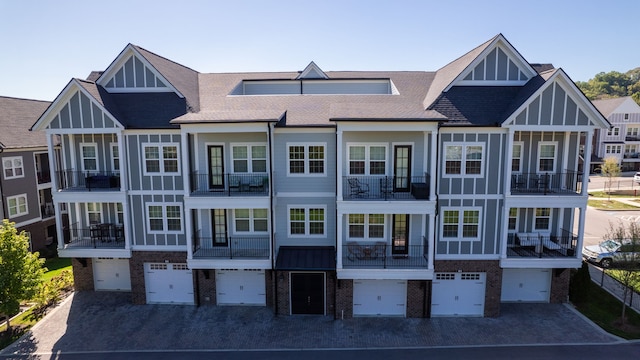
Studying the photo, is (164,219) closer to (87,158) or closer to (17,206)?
(87,158)

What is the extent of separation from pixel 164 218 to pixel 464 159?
48.8ft

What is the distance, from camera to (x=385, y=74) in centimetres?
2245

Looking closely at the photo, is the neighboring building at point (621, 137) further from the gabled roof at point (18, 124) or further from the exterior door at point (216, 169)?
the gabled roof at point (18, 124)

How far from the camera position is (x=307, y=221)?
1689cm

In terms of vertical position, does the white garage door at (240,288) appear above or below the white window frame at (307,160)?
below

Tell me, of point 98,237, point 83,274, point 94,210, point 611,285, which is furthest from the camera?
point 611,285

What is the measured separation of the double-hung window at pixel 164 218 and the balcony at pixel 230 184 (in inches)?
60.0

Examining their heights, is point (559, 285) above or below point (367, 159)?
below

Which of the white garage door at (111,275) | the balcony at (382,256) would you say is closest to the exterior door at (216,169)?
the balcony at (382,256)

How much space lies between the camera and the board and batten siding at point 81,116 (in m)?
16.4

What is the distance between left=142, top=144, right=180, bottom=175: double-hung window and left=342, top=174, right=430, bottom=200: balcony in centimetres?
838

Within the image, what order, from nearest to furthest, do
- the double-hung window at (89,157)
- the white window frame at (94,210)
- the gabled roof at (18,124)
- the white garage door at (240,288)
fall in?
the white garage door at (240,288) → the double-hung window at (89,157) → the white window frame at (94,210) → the gabled roof at (18,124)

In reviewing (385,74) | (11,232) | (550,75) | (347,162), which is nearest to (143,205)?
(11,232)

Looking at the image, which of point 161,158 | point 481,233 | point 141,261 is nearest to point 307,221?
point 161,158
